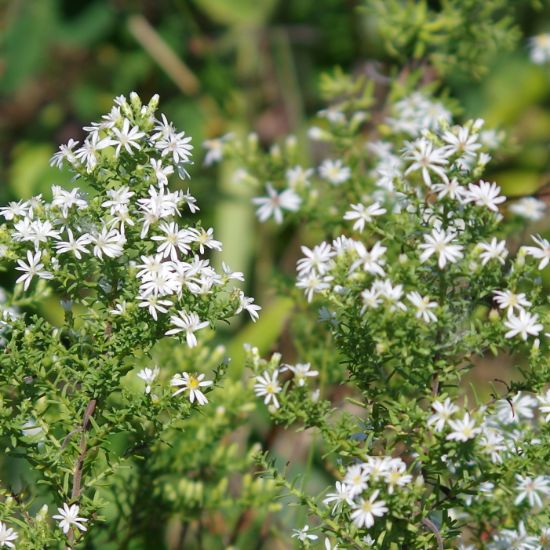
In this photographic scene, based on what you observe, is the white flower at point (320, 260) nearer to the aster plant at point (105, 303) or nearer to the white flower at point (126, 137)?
the aster plant at point (105, 303)

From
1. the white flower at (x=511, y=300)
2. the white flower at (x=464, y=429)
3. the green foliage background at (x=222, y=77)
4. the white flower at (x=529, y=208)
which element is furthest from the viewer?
the green foliage background at (x=222, y=77)

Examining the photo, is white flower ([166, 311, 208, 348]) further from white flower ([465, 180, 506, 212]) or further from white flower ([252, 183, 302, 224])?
white flower ([252, 183, 302, 224])

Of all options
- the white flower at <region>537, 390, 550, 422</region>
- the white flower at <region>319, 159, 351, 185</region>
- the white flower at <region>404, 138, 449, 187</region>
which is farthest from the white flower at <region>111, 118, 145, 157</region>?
the white flower at <region>319, 159, 351, 185</region>

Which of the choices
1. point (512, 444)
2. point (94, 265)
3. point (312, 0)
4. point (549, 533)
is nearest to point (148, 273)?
point (94, 265)

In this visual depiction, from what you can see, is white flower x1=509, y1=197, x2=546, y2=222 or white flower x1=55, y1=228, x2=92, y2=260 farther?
white flower x1=509, y1=197, x2=546, y2=222

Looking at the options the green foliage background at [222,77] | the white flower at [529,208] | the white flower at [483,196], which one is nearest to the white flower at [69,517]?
the white flower at [483,196]

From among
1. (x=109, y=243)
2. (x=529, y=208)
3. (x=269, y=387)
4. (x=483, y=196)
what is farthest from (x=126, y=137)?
(x=529, y=208)
